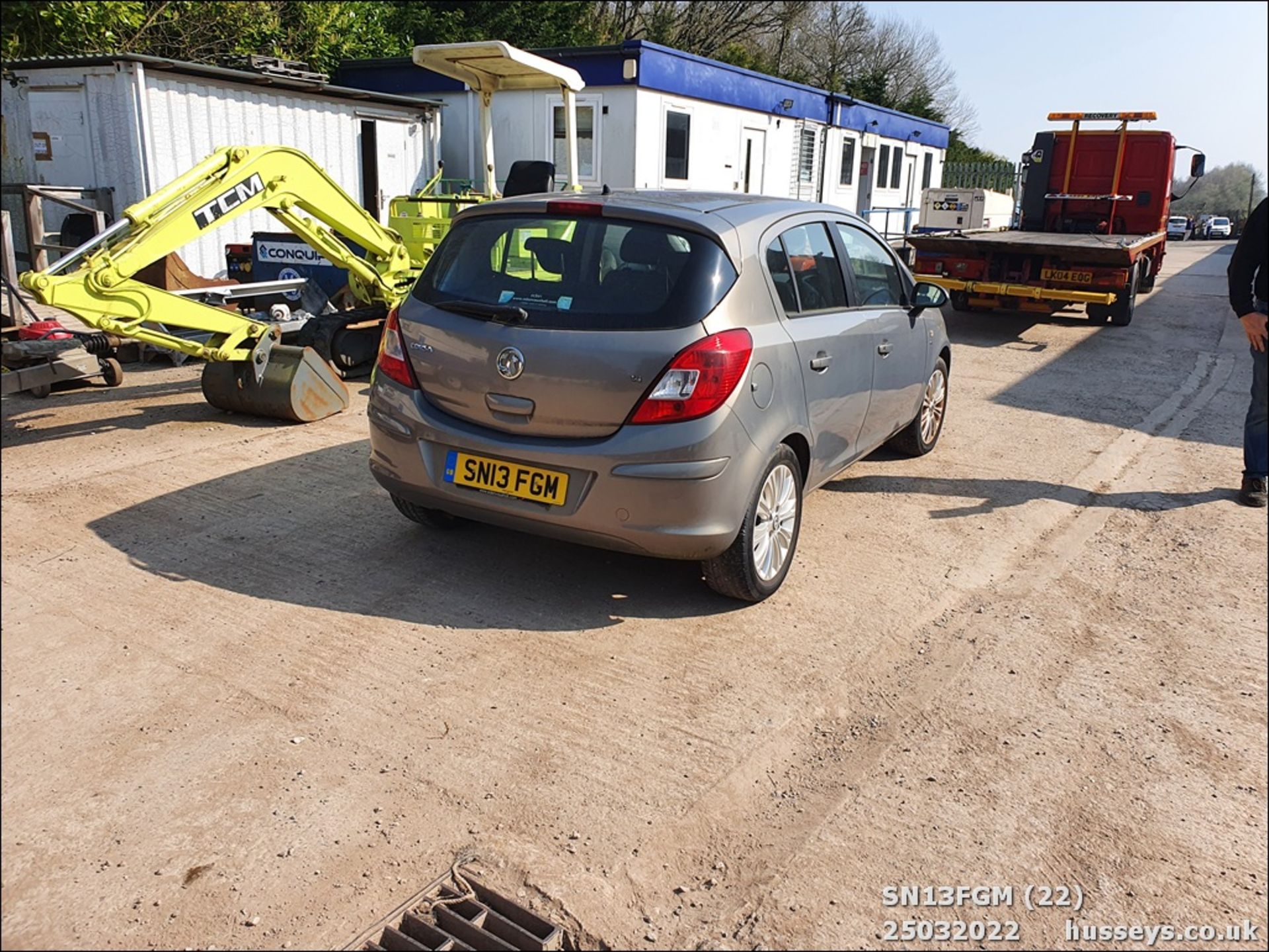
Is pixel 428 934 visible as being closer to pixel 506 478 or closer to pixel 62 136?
pixel 506 478

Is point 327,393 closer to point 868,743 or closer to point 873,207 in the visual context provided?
point 868,743

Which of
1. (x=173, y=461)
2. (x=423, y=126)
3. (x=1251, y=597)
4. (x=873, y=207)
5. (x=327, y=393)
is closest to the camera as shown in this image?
(x=1251, y=597)

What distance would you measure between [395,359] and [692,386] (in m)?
1.50

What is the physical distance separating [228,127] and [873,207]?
20.0 metres

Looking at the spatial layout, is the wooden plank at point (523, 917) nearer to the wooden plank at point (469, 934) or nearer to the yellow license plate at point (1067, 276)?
the wooden plank at point (469, 934)

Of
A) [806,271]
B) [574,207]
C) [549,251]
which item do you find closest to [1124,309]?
[806,271]

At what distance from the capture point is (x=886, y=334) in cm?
570

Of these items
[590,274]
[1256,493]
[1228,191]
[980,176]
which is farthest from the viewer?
[980,176]

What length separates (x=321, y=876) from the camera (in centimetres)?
280

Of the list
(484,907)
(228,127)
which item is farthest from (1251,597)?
(228,127)

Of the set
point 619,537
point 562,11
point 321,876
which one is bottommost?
point 321,876

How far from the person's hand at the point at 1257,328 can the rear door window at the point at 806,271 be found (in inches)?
98.1

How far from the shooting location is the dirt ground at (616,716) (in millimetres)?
2768

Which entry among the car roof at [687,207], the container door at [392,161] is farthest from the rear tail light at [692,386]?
the container door at [392,161]
